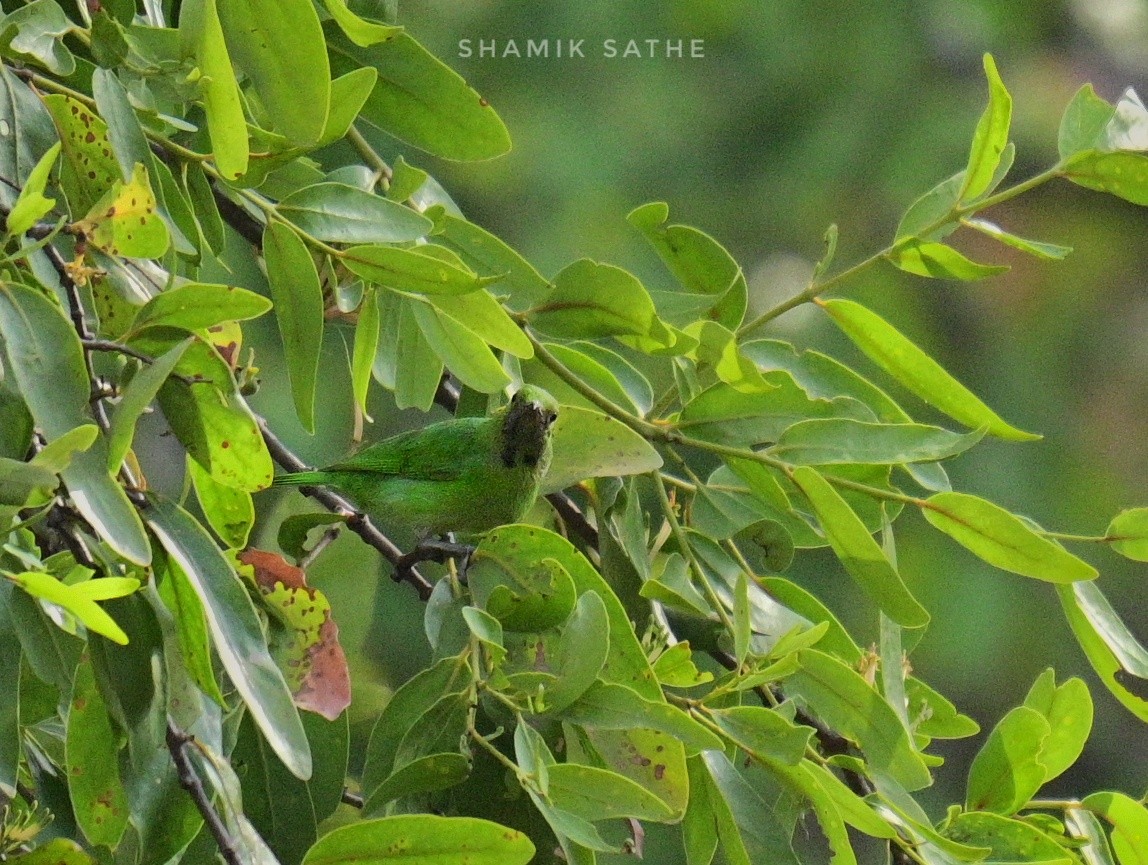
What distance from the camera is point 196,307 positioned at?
3.06 feet

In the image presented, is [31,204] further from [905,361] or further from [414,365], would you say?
[905,361]

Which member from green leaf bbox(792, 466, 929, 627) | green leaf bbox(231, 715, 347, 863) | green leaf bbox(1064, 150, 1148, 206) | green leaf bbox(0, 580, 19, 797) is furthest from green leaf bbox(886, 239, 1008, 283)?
green leaf bbox(0, 580, 19, 797)

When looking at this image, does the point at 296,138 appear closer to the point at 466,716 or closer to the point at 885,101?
the point at 466,716

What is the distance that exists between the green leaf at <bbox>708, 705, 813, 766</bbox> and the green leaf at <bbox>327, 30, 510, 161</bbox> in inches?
20.5

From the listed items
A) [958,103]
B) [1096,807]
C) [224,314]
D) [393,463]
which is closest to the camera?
[224,314]

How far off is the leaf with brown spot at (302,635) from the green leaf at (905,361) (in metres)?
0.53

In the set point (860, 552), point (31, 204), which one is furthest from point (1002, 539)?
point (31, 204)

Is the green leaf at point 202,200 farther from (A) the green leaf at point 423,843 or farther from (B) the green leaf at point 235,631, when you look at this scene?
(A) the green leaf at point 423,843

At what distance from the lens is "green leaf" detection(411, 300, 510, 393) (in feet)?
4.03

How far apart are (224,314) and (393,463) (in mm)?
1040

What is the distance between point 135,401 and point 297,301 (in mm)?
312

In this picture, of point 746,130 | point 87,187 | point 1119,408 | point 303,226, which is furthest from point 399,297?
point 1119,408

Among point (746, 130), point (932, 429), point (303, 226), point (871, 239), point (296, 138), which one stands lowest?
point (871, 239)

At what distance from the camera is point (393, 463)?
1.97 metres
